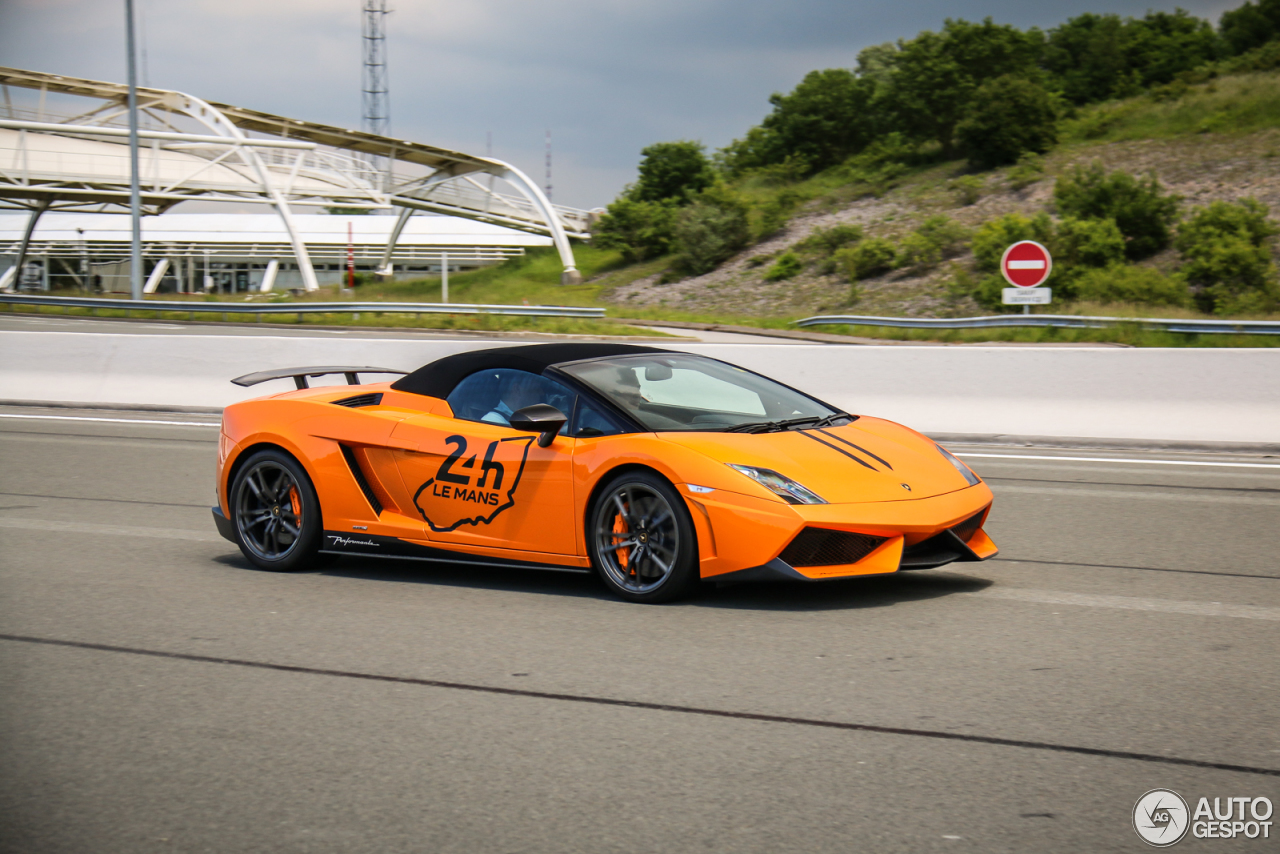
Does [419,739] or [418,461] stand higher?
[418,461]

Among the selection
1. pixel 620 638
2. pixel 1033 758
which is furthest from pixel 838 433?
pixel 1033 758

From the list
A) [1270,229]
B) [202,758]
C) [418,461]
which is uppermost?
[1270,229]

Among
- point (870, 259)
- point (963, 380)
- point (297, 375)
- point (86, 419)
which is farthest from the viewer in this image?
point (870, 259)

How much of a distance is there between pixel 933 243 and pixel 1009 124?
11.5 meters

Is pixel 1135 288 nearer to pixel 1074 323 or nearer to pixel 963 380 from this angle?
pixel 1074 323

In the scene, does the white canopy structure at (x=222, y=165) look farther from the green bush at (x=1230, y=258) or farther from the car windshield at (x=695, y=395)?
the car windshield at (x=695, y=395)

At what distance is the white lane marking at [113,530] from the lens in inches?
312

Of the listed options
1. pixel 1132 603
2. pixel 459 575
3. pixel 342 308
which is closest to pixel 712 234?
pixel 342 308

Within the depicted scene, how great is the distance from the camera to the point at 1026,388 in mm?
12797

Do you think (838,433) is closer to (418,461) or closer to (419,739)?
(418,461)

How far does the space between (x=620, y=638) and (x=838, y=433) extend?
1.78 metres

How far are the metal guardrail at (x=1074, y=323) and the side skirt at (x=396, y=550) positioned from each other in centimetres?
1376

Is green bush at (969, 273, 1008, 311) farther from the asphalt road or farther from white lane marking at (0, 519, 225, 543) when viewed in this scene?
white lane marking at (0, 519, 225, 543)

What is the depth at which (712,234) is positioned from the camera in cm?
5600
